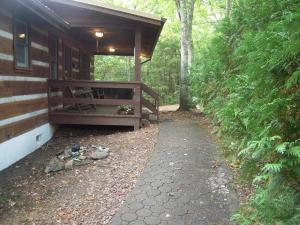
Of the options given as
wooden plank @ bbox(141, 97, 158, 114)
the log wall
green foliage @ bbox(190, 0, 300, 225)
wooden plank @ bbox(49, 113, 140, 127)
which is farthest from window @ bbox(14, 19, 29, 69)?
green foliage @ bbox(190, 0, 300, 225)

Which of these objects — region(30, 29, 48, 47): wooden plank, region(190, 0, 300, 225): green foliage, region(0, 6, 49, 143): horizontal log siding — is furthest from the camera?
region(30, 29, 48, 47): wooden plank

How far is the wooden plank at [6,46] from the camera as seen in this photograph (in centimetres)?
682

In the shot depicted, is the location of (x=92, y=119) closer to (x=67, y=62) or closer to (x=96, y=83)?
(x=96, y=83)

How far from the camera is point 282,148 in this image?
2.77m

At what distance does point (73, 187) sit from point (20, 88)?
3.15 meters

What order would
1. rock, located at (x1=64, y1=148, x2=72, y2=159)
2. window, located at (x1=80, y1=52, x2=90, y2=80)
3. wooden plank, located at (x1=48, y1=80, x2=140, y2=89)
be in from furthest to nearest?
1. window, located at (x1=80, y1=52, x2=90, y2=80)
2. wooden plank, located at (x1=48, y1=80, x2=140, y2=89)
3. rock, located at (x1=64, y1=148, x2=72, y2=159)

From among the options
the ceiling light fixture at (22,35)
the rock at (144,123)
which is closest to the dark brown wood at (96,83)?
the rock at (144,123)

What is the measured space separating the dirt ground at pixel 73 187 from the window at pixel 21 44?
7.40 ft

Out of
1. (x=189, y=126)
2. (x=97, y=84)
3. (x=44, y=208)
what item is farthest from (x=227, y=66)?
(x=44, y=208)

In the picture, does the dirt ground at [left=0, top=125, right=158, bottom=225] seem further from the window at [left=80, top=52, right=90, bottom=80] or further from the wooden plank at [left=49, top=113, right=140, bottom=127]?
the window at [left=80, top=52, right=90, bottom=80]

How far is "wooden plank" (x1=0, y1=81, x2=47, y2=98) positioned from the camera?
694 centimetres

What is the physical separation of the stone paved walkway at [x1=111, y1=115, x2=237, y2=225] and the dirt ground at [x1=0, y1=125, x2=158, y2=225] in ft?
0.87

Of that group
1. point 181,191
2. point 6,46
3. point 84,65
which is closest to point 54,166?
point 6,46

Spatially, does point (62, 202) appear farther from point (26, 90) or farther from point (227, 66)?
point (227, 66)
